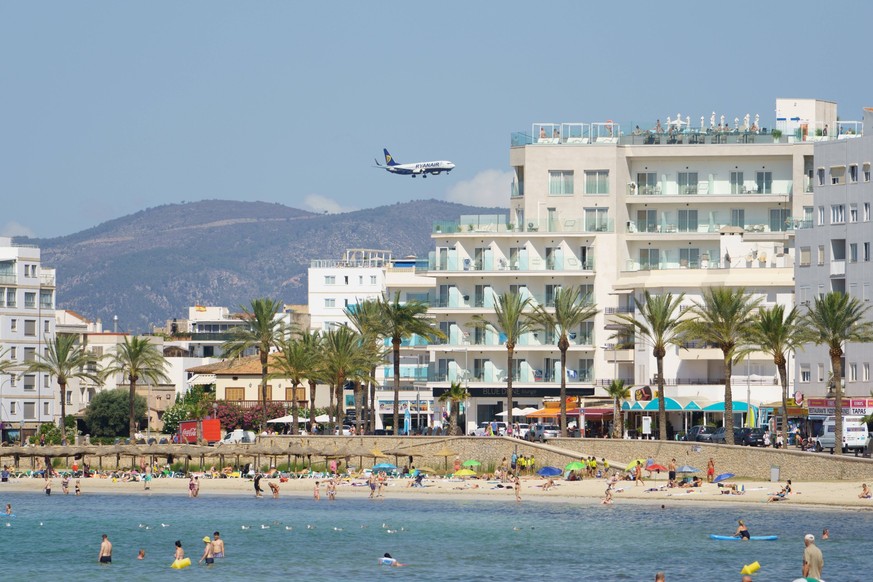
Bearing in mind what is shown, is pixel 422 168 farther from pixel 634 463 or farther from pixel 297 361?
pixel 634 463

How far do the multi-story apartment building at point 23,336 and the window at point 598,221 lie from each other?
4789cm

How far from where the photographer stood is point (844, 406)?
308 feet

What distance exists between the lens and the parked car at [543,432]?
10075 cm

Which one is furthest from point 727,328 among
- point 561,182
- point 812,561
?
point 812,561

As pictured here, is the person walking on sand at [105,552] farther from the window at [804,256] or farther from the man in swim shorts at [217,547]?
the window at [804,256]

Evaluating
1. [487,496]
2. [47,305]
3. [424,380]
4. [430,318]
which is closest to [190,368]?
[47,305]

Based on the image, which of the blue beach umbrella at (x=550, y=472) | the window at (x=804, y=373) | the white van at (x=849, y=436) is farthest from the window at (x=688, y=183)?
the blue beach umbrella at (x=550, y=472)

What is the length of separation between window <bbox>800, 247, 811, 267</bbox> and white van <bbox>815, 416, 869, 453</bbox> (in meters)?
14.3

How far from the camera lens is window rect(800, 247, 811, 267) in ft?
333

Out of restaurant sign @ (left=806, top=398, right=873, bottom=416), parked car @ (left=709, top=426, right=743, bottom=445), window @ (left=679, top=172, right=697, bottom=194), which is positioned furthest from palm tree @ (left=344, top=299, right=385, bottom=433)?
restaurant sign @ (left=806, top=398, right=873, bottom=416)

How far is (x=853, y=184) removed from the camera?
324 ft

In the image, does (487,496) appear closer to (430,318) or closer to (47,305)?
(430,318)

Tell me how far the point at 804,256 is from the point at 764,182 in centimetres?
1493

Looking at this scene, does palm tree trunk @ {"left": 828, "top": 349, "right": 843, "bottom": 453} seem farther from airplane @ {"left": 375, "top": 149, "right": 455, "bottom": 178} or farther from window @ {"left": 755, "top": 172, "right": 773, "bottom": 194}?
airplane @ {"left": 375, "top": 149, "right": 455, "bottom": 178}
